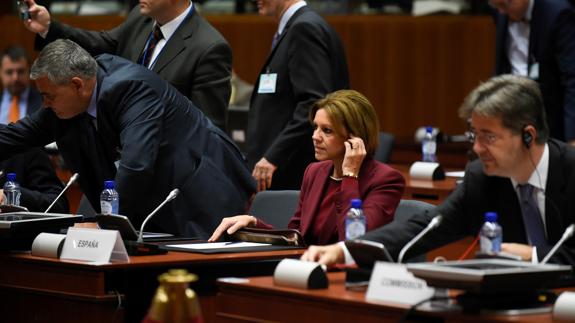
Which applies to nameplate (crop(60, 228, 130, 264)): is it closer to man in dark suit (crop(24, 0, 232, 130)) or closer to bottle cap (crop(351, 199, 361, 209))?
bottle cap (crop(351, 199, 361, 209))

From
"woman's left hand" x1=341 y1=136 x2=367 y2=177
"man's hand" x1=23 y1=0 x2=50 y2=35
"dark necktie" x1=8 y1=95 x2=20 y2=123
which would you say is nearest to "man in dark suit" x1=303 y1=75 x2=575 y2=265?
"woman's left hand" x1=341 y1=136 x2=367 y2=177

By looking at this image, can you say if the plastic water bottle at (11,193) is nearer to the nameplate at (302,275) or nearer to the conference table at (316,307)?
the conference table at (316,307)

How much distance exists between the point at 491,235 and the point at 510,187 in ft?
0.73

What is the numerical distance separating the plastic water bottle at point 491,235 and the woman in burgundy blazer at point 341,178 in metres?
0.71

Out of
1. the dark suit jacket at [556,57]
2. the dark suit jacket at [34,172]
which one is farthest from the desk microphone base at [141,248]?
the dark suit jacket at [556,57]

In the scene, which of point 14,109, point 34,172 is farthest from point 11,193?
point 14,109

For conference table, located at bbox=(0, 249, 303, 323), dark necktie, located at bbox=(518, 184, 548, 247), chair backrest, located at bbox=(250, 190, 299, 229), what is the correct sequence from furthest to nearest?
chair backrest, located at bbox=(250, 190, 299, 229) < conference table, located at bbox=(0, 249, 303, 323) < dark necktie, located at bbox=(518, 184, 548, 247)

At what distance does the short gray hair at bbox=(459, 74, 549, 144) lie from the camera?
3.63 metres

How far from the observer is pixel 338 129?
180 inches

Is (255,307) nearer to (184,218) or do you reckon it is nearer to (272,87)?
(184,218)

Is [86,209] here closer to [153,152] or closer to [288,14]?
[153,152]

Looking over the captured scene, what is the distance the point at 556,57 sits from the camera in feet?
21.4

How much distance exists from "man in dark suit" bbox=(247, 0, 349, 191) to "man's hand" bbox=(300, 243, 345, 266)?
2.07 meters

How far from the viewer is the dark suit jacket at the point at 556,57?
21.2 ft
